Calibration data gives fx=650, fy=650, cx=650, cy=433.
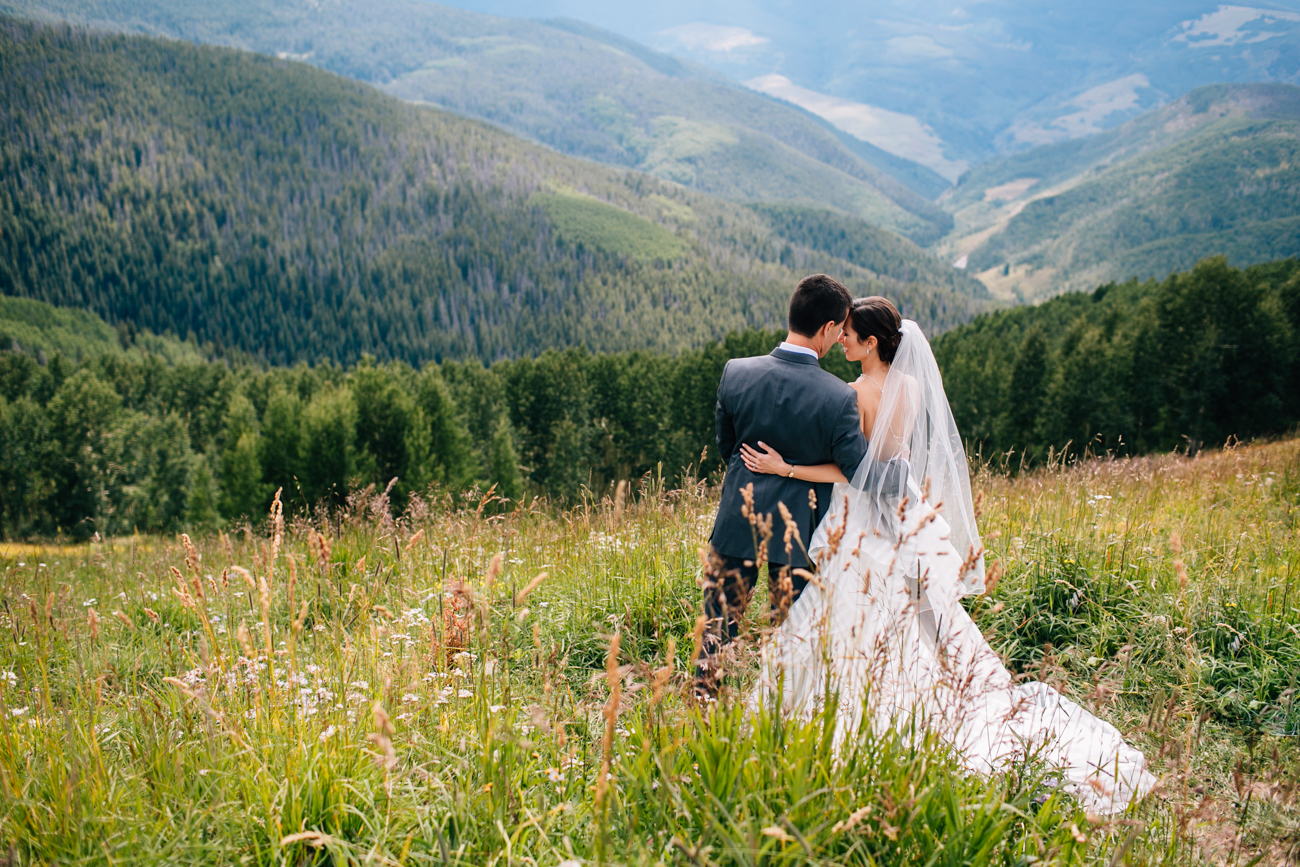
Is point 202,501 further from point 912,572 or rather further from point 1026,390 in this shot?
point 1026,390

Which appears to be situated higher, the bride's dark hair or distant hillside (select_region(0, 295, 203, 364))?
the bride's dark hair

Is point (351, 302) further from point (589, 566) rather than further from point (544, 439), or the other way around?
point (589, 566)

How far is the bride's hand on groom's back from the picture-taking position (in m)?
4.00

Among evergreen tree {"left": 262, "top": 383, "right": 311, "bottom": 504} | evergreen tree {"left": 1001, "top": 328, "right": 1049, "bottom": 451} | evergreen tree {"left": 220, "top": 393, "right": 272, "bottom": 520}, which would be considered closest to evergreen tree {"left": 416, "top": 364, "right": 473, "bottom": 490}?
evergreen tree {"left": 262, "top": 383, "right": 311, "bottom": 504}

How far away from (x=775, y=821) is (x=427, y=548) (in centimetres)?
465

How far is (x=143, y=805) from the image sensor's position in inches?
94.1

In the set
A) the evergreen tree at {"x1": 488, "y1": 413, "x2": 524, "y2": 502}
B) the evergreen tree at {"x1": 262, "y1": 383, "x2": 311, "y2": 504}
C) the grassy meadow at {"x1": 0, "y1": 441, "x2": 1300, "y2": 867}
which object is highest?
the grassy meadow at {"x1": 0, "y1": 441, "x2": 1300, "y2": 867}

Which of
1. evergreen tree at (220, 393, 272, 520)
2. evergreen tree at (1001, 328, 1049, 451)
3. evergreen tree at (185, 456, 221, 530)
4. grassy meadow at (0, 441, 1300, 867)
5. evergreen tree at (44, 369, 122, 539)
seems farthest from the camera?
evergreen tree at (44, 369, 122, 539)

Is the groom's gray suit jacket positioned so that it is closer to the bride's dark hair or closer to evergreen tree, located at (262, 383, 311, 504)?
the bride's dark hair

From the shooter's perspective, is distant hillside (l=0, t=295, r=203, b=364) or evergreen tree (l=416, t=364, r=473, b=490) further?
distant hillside (l=0, t=295, r=203, b=364)

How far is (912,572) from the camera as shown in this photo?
3.97m

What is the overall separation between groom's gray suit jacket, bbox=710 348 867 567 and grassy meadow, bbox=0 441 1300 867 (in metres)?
1.01

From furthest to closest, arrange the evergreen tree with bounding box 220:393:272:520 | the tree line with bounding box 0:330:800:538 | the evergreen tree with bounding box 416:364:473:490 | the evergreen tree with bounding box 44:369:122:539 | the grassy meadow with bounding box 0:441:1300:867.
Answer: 1. the evergreen tree with bounding box 44:369:122:539
2. the evergreen tree with bounding box 416:364:473:490
3. the tree line with bounding box 0:330:800:538
4. the evergreen tree with bounding box 220:393:272:520
5. the grassy meadow with bounding box 0:441:1300:867

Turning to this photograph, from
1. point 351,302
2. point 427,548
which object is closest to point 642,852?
point 427,548
